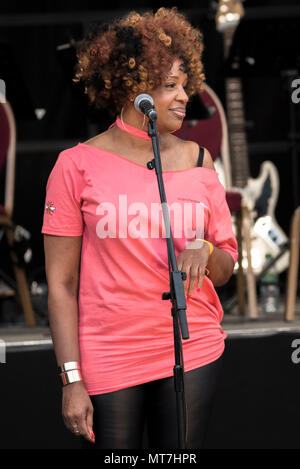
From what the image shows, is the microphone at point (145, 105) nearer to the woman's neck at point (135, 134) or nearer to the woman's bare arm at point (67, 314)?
the woman's neck at point (135, 134)

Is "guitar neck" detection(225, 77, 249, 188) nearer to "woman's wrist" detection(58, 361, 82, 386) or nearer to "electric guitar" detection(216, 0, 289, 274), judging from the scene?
"electric guitar" detection(216, 0, 289, 274)

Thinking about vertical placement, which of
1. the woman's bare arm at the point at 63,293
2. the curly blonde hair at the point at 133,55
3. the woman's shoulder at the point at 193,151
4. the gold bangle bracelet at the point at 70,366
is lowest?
the gold bangle bracelet at the point at 70,366

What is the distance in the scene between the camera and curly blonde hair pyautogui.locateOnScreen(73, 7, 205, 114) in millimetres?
1693

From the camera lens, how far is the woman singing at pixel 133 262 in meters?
1.59

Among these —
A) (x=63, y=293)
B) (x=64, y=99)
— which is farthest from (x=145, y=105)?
(x=64, y=99)

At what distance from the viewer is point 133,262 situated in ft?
5.27

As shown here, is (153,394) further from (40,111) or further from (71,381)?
(40,111)

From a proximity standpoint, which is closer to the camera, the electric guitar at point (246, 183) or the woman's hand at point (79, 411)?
the woman's hand at point (79, 411)

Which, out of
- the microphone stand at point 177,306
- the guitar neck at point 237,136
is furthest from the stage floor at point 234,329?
the microphone stand at point 177,306

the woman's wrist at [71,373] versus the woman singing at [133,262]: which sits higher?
the woman singing at [133,262]

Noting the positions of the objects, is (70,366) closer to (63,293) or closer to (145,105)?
(63,293)

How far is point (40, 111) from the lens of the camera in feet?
16.6

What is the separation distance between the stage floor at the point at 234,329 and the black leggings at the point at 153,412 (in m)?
1.13

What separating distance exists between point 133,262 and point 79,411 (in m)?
0.35
